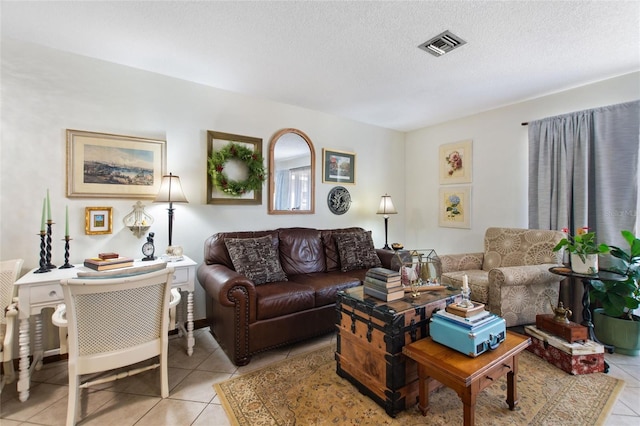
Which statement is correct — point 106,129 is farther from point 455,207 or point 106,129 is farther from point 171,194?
point 455,207

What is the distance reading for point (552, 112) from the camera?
3180 millimetres

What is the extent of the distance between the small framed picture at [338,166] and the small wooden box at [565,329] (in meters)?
2.68

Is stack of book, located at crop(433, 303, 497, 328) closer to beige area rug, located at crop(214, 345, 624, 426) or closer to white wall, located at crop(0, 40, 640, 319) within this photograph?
beige area rug, located at crop(214, 345, 624, 426)

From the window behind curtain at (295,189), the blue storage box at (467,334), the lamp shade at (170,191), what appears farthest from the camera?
the window behind curtain at (295,189)

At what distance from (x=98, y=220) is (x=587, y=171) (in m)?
4.69

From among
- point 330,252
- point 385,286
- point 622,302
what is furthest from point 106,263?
point 622,302

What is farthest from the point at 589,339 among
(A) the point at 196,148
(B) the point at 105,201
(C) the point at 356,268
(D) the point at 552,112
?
(B) the point at 105,201

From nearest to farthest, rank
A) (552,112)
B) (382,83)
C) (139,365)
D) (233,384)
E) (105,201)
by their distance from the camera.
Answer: (233,384) → (139,365) → (105,201) → (382,83) → (552,112)

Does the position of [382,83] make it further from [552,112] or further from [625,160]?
[625,160]

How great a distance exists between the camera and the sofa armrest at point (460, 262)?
126 inches

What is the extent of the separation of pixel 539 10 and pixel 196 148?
2991 mm

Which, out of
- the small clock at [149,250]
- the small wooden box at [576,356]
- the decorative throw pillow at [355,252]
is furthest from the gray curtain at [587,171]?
the small clock at [149,250]

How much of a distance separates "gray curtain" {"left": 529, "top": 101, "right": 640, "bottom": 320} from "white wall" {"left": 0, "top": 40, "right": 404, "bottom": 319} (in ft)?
8.93

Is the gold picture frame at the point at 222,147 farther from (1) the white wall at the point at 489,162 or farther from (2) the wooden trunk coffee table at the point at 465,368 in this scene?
(1) the white wall at the point at 489,162
